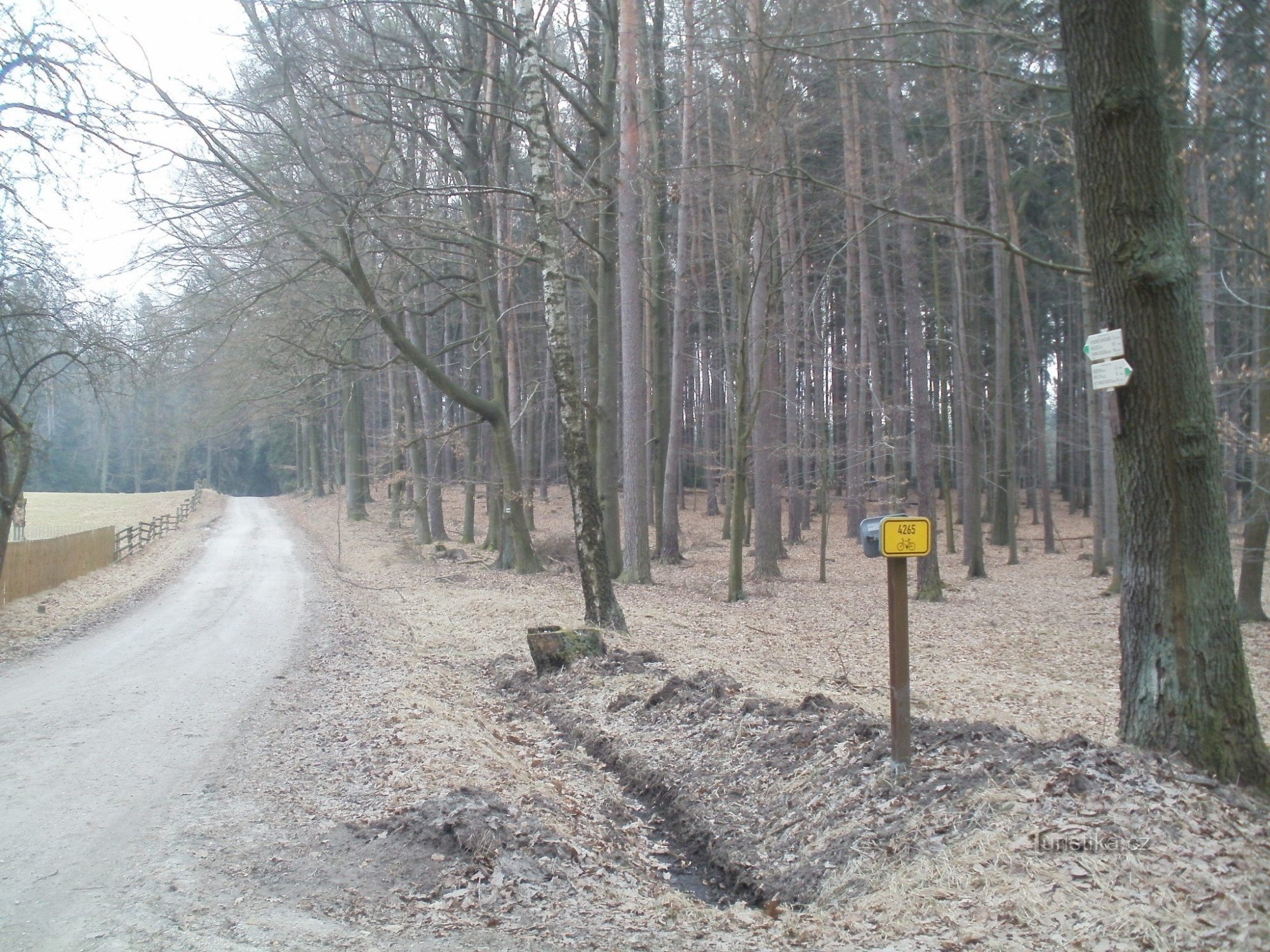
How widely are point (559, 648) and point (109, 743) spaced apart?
437cm

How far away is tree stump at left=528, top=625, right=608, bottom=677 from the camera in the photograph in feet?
33.7

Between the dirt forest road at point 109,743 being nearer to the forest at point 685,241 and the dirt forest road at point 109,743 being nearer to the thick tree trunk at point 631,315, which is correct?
the forest at point 685,241

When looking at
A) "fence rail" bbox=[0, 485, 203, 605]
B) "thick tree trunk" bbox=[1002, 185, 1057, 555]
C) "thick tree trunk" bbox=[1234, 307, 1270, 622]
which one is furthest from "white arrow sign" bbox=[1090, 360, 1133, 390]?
"thick tree trunk" bbox=[1002, 185, 1057, 555]

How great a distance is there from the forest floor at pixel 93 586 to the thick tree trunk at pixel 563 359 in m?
→ 7.61

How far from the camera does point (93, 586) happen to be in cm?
2188

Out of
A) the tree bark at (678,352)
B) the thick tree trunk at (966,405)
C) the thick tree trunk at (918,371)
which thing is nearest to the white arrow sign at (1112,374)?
the thick tree trunk at (918,371)

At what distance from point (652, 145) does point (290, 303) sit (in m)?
7.41

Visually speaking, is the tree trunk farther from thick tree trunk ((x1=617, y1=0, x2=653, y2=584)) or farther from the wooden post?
the wooden post

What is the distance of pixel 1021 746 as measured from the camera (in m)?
5.55

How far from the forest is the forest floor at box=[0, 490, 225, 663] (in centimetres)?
264

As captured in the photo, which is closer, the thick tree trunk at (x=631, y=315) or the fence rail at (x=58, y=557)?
the thick tree trunk at (x=631, y=315)

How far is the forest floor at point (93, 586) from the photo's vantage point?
14.6 m

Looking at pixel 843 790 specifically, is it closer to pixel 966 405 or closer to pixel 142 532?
pixel 966 405

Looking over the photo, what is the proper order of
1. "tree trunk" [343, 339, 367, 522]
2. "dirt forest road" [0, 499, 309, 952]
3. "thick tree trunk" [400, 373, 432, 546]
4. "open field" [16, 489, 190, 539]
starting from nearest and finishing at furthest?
"dirt forest road" [0, 499, 309, 952], "thick tree trunk" [400, 373, 432, 546], "open field" [16, 489, 190, 539], "tree trunk" [343, 339, 367, 522]
